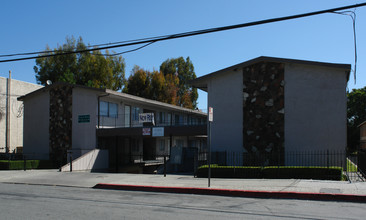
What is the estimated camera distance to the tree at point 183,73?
62.6m

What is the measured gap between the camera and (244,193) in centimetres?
1159

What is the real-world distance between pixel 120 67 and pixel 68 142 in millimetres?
27954

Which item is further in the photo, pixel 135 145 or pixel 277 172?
pixel 135 145

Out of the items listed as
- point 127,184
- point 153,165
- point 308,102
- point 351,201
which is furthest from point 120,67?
point 351,201

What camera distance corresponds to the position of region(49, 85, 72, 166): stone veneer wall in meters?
27.2

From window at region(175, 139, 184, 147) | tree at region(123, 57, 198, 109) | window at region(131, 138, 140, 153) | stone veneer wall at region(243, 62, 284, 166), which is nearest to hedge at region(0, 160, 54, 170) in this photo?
window at region(131, 138, 140, 153)

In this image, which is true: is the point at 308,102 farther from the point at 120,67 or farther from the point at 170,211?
the point at 120,67

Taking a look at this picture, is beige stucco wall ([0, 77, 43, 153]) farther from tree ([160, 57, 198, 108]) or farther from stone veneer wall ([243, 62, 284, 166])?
tree ([160, 57, 198, 108])

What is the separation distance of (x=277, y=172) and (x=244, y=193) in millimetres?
5289

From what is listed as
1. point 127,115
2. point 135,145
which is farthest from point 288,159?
point 135,145

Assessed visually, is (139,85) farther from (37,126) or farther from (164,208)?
(164,208)

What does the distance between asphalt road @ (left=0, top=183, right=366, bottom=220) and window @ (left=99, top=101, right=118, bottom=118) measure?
16711 millimetres

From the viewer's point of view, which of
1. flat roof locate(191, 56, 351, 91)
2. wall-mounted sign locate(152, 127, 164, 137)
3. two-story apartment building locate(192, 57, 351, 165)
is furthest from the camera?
wall-mounted sign locate(152, 127, 164, 137)

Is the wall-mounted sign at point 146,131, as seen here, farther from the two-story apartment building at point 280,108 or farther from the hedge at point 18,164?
the hedge at point 18,164
